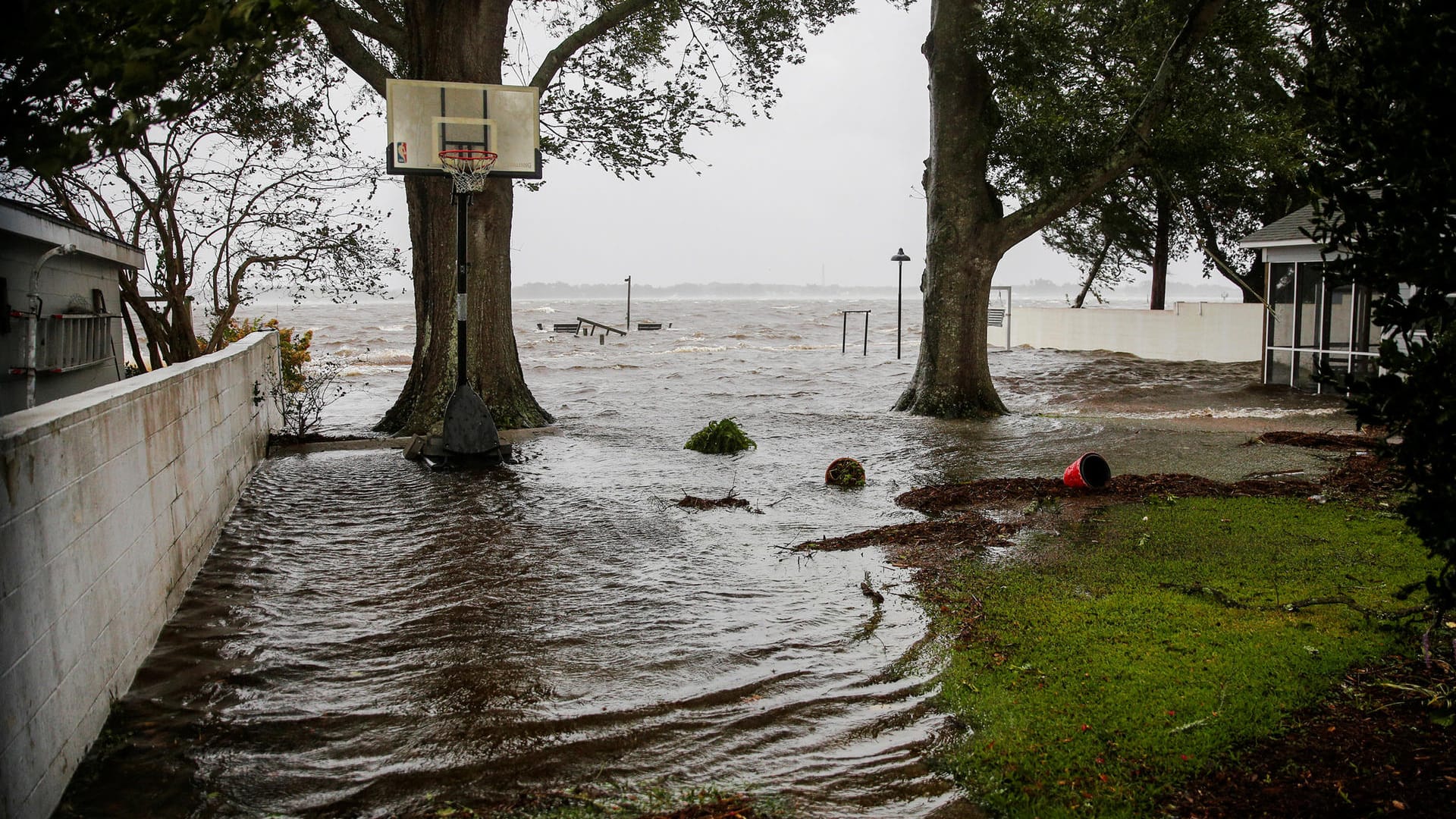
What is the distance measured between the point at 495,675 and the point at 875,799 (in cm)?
207

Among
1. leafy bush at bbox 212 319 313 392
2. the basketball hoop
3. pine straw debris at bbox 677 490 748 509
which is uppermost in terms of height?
the basketball hoop

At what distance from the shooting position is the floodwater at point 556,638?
3957 mm

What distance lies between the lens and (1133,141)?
50.5 feet

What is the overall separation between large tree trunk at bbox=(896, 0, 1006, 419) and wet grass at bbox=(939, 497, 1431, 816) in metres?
8.90

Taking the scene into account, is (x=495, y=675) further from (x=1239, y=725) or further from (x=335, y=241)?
(x=335, y=241)

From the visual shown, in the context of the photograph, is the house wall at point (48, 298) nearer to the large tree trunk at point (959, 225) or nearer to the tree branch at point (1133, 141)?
the large tree trunk at point (959, 225)

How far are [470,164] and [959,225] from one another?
26.9 feet

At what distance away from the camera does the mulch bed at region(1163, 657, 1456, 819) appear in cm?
345

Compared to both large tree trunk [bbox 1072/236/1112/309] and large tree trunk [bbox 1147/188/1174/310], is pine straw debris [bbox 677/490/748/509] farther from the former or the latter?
large tree trunk [bbox 1072/236/1112/309]

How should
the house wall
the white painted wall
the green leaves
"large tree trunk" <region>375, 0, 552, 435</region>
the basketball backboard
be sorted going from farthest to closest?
the white painted wall → "large tree trunk" <region>375, 0, 552, 435</region> → the basketball backboard → the house wall → the green leaves

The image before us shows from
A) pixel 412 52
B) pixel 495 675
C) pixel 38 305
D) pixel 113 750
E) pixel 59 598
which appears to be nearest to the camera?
pixel 59 598

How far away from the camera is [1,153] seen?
2.88m

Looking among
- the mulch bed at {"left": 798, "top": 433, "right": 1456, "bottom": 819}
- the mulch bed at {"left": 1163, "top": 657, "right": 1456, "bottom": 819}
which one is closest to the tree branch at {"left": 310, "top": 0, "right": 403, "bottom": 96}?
the mulch bed at {"left": 798, "top": 433, "right": 1456, "bottom": 819}

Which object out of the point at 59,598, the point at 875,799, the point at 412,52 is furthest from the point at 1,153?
the point at 412,52
